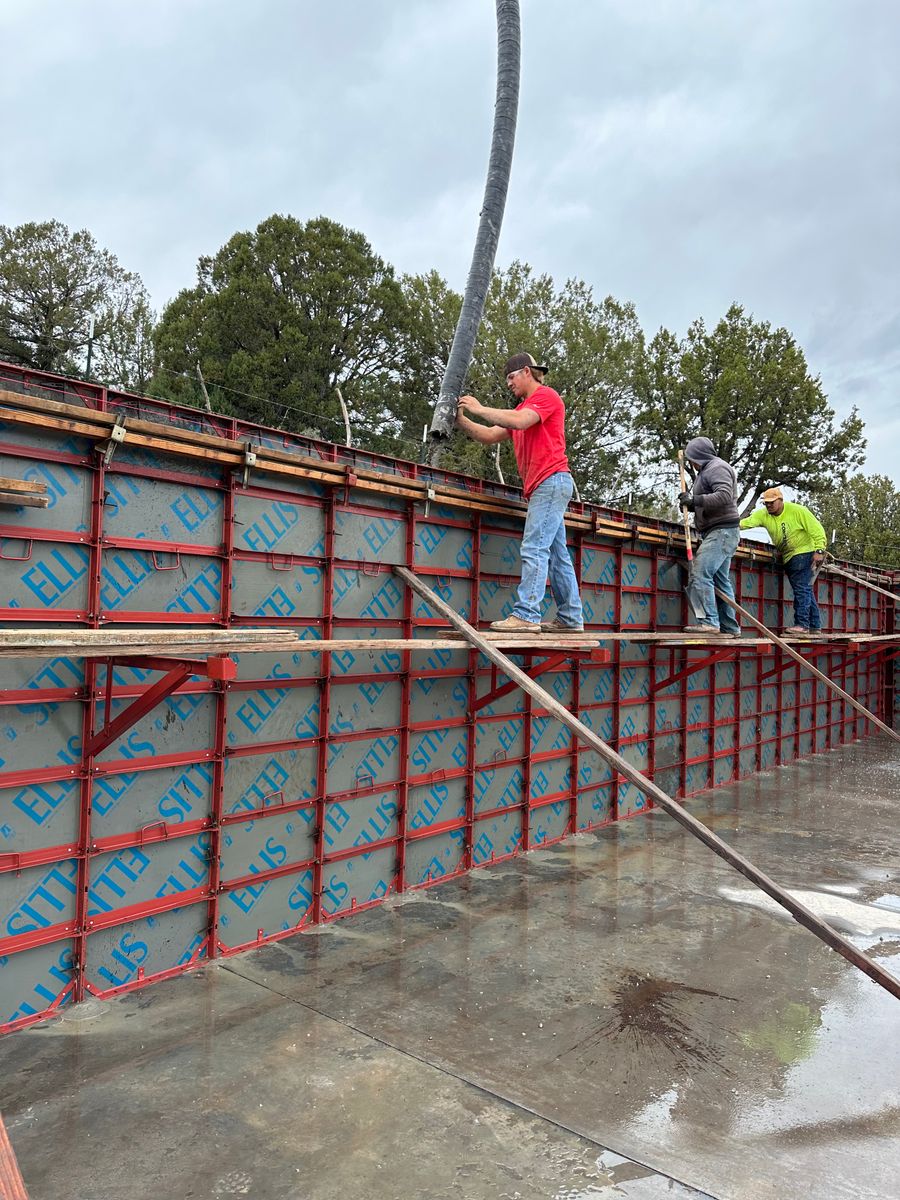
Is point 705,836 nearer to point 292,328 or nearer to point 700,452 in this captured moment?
point 700,452

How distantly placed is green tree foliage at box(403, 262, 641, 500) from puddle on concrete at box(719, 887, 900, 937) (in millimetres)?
20866

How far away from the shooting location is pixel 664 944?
6281 millimetres

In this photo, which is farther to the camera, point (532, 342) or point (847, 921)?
point (532, 342)

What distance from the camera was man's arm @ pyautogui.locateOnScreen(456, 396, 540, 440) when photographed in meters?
6.68

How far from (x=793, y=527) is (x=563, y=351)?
1699 cm

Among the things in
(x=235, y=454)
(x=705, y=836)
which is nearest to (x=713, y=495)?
(x=705, y=836)

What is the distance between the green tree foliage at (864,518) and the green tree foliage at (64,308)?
31240mm

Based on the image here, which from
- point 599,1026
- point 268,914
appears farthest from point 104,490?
point 599,1026

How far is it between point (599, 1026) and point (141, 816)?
3.31 m

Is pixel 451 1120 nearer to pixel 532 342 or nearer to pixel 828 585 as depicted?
pixel 828 585

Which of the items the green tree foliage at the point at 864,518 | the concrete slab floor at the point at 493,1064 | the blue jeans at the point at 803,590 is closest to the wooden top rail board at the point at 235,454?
the concrete slab floor at the point at 493,1064

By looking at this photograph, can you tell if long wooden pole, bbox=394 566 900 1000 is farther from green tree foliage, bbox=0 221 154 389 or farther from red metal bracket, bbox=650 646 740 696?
green tree foliage, bbox=0 221 154 389

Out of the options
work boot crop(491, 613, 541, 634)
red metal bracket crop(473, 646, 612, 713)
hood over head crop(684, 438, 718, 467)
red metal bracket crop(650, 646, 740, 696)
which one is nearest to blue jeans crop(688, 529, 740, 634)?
red metal bracket crop(650, 646, 740, 696)

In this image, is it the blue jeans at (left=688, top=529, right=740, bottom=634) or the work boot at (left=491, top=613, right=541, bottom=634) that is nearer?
the work boot at (left=491, top=613, right=541, bottom=634)
